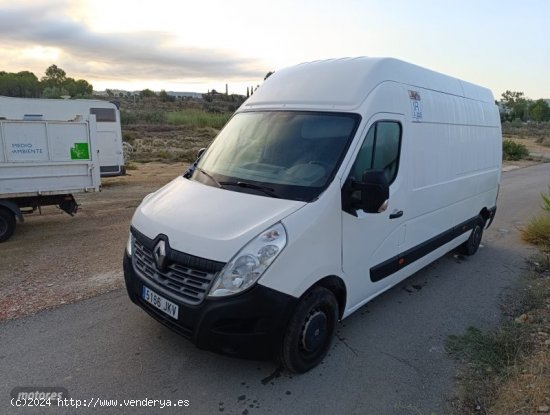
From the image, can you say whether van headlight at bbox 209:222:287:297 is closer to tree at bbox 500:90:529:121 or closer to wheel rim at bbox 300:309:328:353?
wheel rim at bbox 300:309:328:353

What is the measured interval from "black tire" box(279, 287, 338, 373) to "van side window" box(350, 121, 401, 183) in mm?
1078

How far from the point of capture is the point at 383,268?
158 inches

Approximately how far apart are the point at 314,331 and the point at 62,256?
4.36m

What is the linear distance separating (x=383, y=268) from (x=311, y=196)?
1.30 m

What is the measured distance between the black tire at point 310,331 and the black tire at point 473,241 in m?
3.84

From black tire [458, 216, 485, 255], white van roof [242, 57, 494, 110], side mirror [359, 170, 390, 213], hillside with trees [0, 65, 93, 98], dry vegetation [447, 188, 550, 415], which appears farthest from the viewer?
hillside with trees [0, 65, 93, 98]

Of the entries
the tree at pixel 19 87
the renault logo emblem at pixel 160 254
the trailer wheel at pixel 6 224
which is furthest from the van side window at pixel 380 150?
the tree at pixel 19 87

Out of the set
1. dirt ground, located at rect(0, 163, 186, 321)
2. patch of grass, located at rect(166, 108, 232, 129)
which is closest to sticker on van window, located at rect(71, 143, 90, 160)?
dirt ground, located at rect(0, 163, 186, 321)

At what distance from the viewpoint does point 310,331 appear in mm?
3225

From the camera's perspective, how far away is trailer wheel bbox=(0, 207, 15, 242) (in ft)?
22.1

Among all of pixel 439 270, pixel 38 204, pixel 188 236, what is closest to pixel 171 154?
pixel 38 204

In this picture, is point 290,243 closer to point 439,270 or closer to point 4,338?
point 4,338

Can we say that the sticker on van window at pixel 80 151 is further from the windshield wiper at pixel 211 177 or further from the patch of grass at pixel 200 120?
the patch of grass at pixel 200 120

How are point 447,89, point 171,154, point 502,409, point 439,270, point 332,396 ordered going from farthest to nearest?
point 171,154, point 439,270, point 447,89, point 332,396, point 502,409
